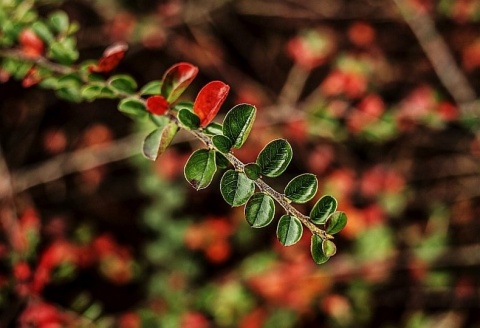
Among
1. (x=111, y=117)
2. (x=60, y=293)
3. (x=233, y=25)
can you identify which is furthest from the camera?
(x=233, y=25)

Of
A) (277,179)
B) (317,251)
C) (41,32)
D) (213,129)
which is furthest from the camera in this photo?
(277,179)

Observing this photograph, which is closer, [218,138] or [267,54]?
[218,138]

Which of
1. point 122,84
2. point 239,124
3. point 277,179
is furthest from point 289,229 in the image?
point 277,179

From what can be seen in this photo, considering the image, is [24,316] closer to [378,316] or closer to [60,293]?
[60,293]

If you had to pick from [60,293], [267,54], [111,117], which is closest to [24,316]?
[60,293]

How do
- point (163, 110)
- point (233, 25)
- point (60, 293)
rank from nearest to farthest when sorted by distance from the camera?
point (163, 110)
point (60, 293)
point (233, 25)

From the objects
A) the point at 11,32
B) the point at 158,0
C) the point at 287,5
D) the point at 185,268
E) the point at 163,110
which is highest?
the point at 11,32

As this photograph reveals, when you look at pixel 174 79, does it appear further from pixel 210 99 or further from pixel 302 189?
pixel 302 189
